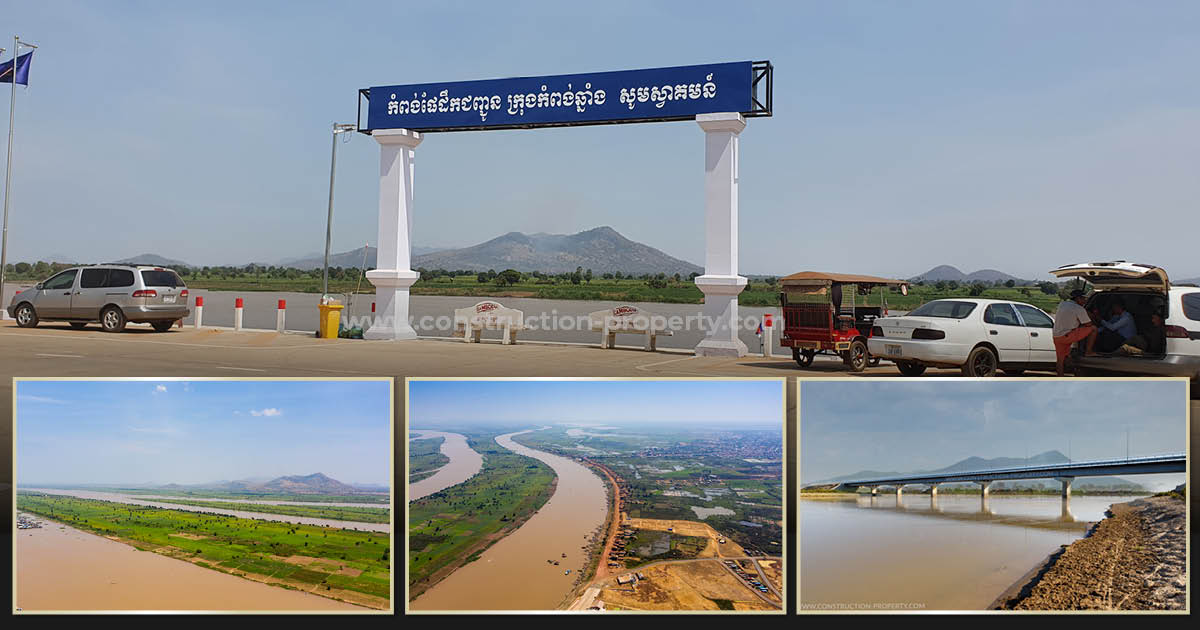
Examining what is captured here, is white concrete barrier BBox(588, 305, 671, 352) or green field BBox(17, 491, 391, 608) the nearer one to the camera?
green field BBox(17, 491, 391, 608)

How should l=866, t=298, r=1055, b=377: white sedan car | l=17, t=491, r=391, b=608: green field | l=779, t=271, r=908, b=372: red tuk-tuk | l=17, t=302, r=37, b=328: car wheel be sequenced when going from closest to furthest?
1. l=17, t=491, r=391, b=608: green field
2. l=866, t=298, r=1055, b=377: white sedan car
3. l=779, t=271, r=908, b=372: red tuk-tuk
4. l=17, t=302, r=37, b=328: car wheel

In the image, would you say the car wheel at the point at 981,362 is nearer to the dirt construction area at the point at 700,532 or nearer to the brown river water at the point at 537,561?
the dirt construction area at the point at 700,532

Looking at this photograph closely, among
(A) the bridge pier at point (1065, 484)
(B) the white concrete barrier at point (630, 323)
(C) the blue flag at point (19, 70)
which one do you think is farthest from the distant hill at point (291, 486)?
(C) the blue flag at point (19, 70)

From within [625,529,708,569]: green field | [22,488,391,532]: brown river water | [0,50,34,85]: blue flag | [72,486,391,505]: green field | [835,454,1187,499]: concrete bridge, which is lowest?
[625,529,708,569]: green field

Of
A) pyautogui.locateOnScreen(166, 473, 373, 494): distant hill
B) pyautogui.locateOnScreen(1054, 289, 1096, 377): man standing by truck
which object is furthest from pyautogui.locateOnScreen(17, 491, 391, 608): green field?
pyautogui.locateOnScreen(1054, 289, 1096, 377): man standing by truck

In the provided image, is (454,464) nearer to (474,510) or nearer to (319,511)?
(474,510)

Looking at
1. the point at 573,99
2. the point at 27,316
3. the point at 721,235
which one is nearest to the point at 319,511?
the point at 721,235

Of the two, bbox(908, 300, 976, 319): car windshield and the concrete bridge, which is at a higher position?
bbox(908, 300, 976, 319): car windshield

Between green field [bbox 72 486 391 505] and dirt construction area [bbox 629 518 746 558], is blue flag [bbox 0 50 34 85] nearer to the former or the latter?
green field [bbox 72 486 391 505]
